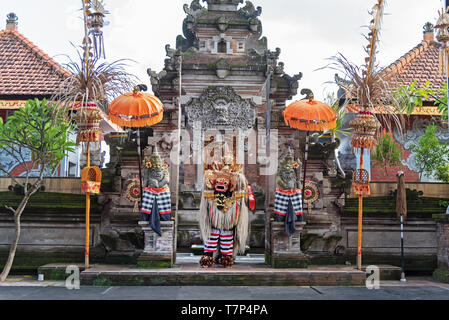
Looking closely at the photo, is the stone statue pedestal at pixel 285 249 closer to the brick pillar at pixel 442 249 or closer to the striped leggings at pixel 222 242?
the striped leggings at pixel 222 242

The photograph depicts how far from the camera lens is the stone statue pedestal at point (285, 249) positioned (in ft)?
33.8

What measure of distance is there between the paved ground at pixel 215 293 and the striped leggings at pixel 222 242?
1.26m

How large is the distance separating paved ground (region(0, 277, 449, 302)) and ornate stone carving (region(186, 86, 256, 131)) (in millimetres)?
5505

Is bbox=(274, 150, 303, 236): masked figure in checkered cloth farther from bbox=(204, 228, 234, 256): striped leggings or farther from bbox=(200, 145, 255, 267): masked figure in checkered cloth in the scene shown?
bbox=(204, 228, 234, 256): striped leggings

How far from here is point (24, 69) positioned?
23.7 metres

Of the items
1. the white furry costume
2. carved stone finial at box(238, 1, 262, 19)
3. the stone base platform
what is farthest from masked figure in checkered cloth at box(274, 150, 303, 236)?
carved stone finial at box(238, 1, 262, 19)

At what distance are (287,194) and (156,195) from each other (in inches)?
113

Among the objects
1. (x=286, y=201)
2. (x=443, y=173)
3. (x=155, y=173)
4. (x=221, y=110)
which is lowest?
(x=286, y=201)

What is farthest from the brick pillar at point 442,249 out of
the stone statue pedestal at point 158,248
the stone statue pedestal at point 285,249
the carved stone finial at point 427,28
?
the carved stone finial at point 427,28

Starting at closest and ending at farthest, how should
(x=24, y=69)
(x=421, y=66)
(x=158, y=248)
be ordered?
(x=158, y=248)
(x=24, y=69)
(x=421, y=66)

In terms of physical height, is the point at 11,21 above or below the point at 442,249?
above

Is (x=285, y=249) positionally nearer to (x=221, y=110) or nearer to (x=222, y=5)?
(x=221, y=110)

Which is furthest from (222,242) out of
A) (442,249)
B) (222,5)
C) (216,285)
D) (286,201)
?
(222,5)

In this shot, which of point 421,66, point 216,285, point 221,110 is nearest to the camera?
point 216,285
